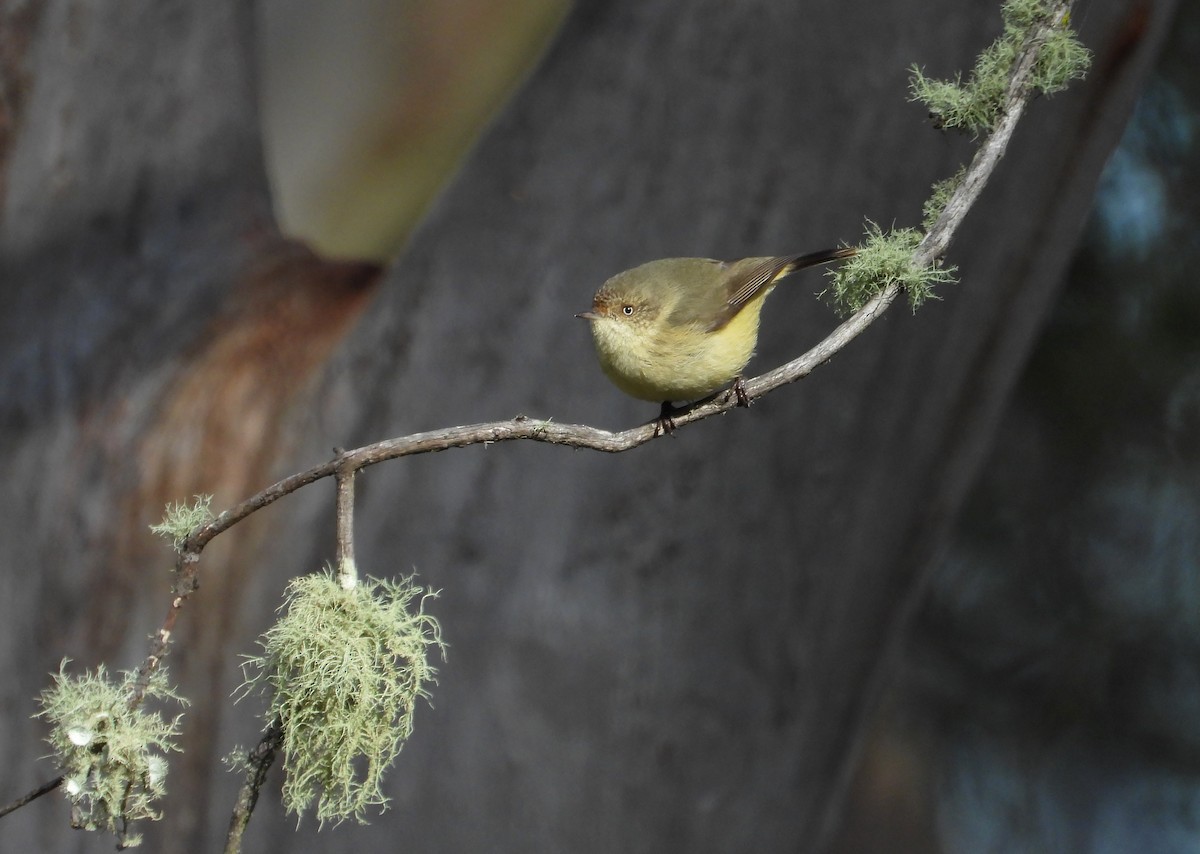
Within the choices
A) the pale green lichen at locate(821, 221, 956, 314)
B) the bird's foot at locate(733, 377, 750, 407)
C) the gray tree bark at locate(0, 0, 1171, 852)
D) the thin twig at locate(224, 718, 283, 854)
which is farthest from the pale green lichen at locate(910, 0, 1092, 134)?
the thin twig at locate(224, 718, 283, 854)

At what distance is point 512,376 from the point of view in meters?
2.43

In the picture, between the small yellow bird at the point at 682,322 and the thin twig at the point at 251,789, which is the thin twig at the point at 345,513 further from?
the small yellow bird at the point at 682,322

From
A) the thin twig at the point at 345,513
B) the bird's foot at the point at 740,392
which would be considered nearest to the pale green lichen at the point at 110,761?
the thin twig at the point at 345,513

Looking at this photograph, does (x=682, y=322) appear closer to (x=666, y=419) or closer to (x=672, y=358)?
(x=672, y=358)

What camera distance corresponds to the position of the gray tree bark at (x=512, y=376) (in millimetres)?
2285

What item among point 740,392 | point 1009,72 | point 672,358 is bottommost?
point 740,392

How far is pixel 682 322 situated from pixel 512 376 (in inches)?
28.2

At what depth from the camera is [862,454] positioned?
2578 mm

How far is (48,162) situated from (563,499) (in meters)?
1.34

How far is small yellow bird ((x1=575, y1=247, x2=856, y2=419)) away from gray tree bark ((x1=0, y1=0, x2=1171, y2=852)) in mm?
563

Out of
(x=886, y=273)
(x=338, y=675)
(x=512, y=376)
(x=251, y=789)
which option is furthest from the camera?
(x=512, y=376)

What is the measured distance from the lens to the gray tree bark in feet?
7.50

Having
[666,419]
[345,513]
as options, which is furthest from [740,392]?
[345,513]

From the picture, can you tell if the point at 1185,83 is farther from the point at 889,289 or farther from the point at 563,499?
the point at 889,289
